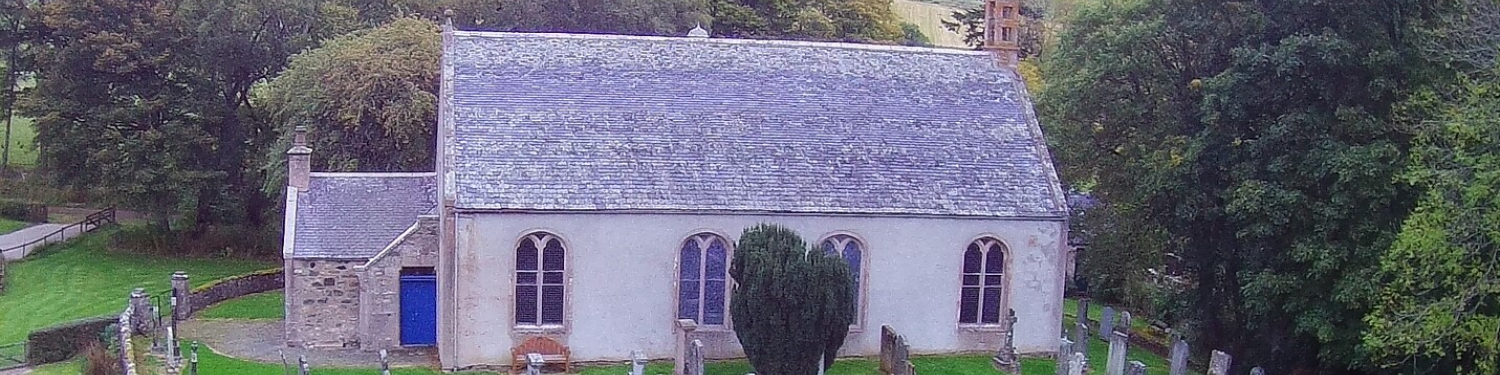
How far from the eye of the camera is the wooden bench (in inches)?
1156

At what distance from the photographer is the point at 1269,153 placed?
95.5ft

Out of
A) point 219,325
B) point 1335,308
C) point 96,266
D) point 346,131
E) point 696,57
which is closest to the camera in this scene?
point 1335,308

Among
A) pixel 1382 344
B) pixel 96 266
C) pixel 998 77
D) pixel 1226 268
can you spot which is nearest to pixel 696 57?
pixel 998 77

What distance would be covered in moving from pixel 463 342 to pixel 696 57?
30.2 ft

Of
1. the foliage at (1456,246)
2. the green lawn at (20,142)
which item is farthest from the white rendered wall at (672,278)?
the green lawn at (20,142)

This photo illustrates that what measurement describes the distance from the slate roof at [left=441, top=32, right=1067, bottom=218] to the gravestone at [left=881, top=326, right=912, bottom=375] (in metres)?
2.87

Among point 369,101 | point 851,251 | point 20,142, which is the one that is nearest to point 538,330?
point 851,251

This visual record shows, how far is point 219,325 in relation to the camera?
35375mm

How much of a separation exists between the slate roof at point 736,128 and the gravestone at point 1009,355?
8.38 ft

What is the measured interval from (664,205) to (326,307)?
8711 mm

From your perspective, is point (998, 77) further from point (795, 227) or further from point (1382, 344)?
point (1382, 344)

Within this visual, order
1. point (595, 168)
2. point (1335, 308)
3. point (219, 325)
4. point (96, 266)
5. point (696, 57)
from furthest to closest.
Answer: point (96, 266), point (219, 325), point (696, 57), point (595, 168), point (1335, 308)

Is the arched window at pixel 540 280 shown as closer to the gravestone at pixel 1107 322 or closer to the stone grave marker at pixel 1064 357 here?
the stone grave marker at pixel 1064 357

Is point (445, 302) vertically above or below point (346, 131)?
below
